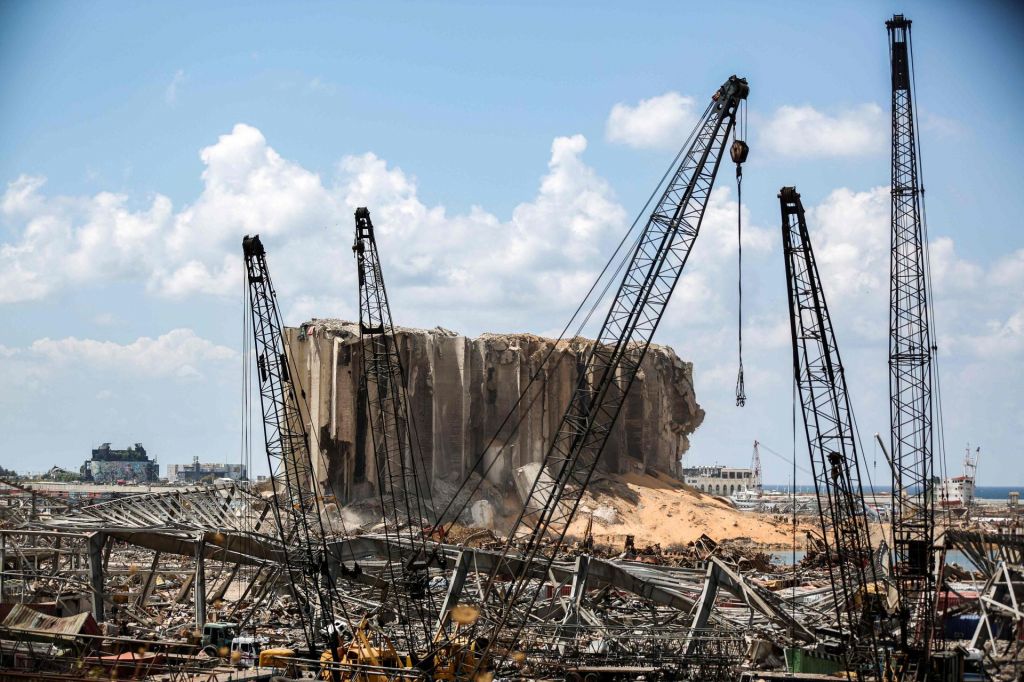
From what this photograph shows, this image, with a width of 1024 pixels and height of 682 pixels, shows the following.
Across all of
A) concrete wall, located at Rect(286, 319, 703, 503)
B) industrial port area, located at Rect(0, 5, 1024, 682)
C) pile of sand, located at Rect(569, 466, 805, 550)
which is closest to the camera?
industrial port area, located at Rect(0, 5, 1024, 682)

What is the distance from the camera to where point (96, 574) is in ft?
165

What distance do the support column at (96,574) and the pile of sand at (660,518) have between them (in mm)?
59659

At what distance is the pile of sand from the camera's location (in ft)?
371

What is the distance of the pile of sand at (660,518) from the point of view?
371ft

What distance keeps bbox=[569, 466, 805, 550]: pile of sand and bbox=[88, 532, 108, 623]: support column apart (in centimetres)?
5966

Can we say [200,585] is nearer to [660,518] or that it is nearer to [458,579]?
[458,579]

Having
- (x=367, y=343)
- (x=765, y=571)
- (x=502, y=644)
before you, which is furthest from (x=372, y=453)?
(x=502, y=644)

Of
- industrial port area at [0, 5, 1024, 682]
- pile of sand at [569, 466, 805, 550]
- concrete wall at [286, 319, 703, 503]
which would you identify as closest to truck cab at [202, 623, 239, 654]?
industrial port area at [0, 5, 1024, 682]

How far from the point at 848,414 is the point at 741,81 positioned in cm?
1215

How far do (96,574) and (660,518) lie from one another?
76279 millimetres

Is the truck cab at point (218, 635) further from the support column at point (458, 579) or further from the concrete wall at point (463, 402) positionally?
the concrete wall at point (463, 402)

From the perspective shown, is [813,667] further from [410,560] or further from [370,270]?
[370,270]

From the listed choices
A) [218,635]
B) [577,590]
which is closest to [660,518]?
[577,590]

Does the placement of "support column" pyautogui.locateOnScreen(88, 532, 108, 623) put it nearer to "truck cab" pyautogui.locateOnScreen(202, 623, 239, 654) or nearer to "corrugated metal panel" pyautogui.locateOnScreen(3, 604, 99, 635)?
"corrugated metal panel" pyautogui.locateOnScreen(3, 604, 99, 635)
